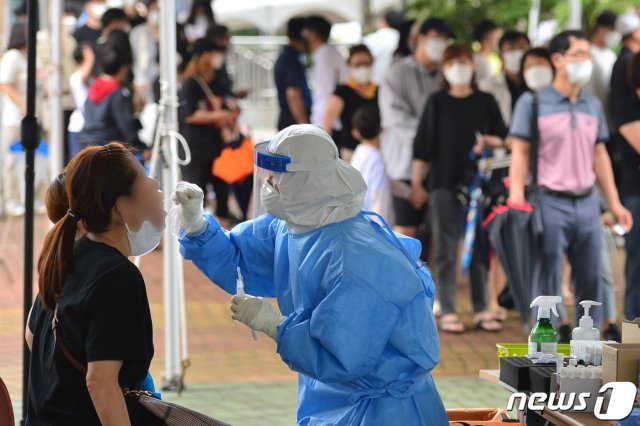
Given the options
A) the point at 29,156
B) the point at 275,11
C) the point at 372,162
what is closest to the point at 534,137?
the point at 372,162

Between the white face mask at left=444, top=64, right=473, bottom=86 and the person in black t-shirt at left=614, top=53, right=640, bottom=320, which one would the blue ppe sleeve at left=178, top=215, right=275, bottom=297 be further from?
the white face mask at left=444, top=64, right=473, bottom=86

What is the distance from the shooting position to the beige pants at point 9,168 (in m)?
14.0

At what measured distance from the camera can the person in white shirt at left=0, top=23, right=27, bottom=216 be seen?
1323 cm

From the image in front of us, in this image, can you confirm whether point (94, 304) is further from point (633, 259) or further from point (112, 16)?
point (112, 16)

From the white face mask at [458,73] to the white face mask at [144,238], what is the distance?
519 centimetres

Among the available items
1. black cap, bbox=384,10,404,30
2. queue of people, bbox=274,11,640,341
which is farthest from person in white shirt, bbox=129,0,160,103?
queue of people, bbox=274,11,640,341

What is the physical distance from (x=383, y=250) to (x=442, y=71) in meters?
5.20

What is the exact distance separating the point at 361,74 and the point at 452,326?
2490 mm

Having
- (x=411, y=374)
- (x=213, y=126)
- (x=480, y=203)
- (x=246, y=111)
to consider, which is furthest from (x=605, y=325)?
(x=246, y=111)

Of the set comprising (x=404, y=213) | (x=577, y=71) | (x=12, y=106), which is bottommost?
(x=404, y=213)

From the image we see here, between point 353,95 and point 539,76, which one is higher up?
point 539,76

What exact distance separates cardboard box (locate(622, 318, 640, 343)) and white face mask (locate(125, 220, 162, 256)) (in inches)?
62.5

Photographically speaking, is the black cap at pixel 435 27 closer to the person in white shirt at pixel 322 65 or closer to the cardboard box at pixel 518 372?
the person in white shirt at pixel 322 65

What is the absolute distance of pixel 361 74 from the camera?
10.6 m
